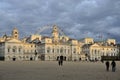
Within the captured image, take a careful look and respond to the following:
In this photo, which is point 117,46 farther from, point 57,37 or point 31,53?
point 31,53

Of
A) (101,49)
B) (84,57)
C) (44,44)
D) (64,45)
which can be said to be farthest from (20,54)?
(101,49)

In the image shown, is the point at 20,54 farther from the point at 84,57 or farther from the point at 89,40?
the point at 89,40

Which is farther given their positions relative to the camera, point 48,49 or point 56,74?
point 48,49

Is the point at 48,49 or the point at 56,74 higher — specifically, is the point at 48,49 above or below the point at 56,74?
above

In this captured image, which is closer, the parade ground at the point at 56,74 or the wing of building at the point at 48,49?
the parade ground at the point at 56,74

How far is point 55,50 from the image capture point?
134625 mm

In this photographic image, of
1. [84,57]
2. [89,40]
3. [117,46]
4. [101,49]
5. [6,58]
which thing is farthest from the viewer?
[89,40]

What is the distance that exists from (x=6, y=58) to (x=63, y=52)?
29083mm

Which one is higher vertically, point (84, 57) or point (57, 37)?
point (57, 37)

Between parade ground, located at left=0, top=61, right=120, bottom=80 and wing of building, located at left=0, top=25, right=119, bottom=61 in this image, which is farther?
wing of building, located at left=0, top=25, right=119, bottom=61

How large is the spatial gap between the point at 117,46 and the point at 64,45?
123ft

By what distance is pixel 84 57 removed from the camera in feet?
468

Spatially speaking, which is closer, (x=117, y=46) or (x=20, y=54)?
(x=20, y=54)

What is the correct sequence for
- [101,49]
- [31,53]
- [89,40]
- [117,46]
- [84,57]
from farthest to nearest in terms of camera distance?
[89,40]
[117,46]
[101,49]
[84,57]
[31,53]
